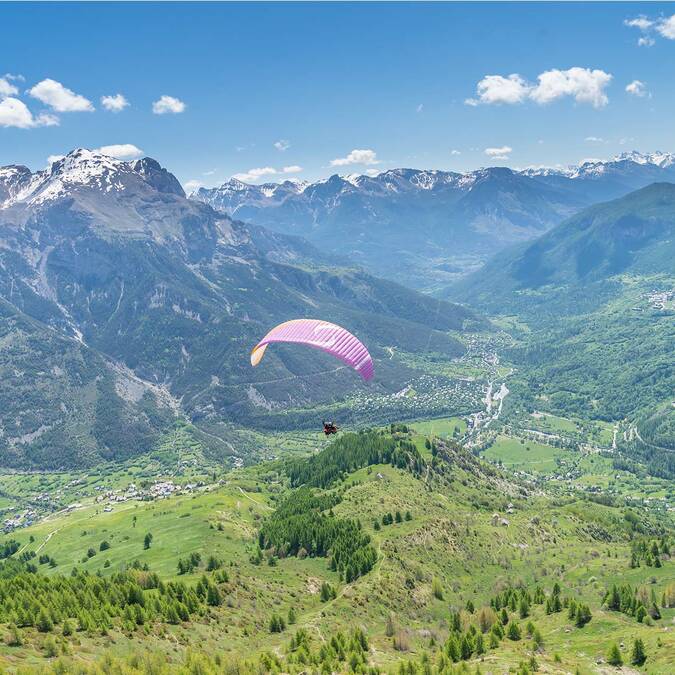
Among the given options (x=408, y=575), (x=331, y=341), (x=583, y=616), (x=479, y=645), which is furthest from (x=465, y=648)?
A: (x=331, y=341)

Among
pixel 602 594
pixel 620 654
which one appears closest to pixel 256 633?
pixel 620 654

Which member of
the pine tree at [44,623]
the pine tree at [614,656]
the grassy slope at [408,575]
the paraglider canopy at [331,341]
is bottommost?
the grassy slope at [408,575]

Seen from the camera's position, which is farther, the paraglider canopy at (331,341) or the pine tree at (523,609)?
the pine tree at (523,609)

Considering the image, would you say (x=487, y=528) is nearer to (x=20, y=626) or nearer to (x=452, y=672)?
(x=452, y=672)

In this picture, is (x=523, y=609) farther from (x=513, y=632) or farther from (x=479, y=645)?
(x=479, y=645)

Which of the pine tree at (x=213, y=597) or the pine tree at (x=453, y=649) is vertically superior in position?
the pine tree at (x=213, y=597)

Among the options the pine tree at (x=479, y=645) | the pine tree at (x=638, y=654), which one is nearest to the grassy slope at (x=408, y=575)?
the pine tree at (x=638, y=654)

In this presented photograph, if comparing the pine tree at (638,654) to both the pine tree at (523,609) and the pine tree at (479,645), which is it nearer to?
the pine tree at (479,645)
